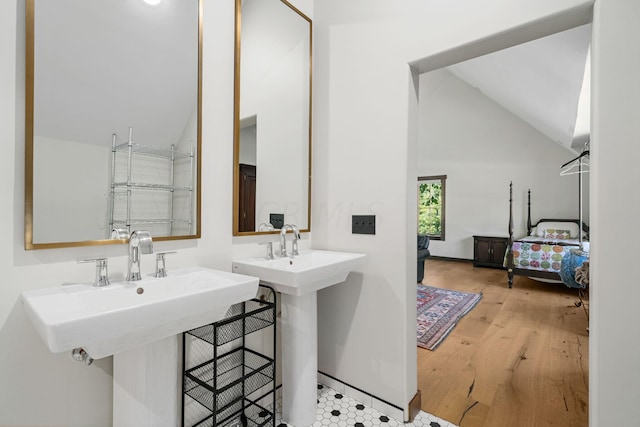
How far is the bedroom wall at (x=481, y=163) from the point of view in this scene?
5609mm

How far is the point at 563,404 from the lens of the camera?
1859mm

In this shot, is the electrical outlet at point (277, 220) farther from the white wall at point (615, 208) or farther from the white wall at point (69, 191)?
the white wall at point (615, 208)

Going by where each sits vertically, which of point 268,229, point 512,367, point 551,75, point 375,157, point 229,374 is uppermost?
point 551,75

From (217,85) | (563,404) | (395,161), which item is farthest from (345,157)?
(563,404)

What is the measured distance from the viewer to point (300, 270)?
1.33 metres

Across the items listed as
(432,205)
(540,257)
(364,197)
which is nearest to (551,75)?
(364,197)

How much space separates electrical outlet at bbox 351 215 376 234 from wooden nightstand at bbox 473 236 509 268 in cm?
500

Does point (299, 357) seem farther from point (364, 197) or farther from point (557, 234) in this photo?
point (557, 234)

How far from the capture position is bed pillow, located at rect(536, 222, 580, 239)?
5199 millimetres

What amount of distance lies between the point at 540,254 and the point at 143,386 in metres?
4.87

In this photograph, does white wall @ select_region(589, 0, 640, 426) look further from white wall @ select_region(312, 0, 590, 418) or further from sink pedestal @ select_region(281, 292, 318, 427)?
sink pedestal @ select_region(281, 292, 318, 427)

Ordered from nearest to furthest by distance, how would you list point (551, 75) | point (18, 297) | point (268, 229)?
point (18, 297)
point (268, 229)
point (551, 75)

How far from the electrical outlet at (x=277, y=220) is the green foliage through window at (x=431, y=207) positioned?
18.5 ft

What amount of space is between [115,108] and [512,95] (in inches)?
171
